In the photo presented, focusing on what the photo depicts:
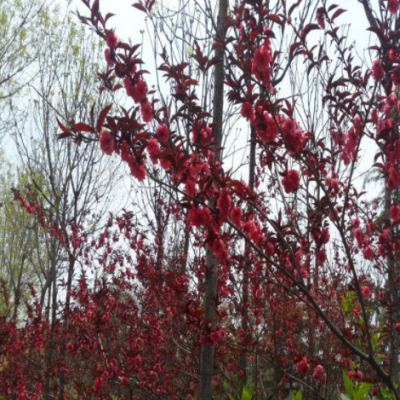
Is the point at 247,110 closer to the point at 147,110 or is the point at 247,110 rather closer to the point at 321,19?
the point at 147,110

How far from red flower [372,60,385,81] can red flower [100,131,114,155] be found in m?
1.63

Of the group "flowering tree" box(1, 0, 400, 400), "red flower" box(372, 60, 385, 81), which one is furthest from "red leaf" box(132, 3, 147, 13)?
"red flower" box(372, 60, 385, 81)

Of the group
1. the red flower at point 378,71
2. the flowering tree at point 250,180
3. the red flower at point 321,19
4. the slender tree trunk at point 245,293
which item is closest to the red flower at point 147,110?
the flowering tree at point 250,180

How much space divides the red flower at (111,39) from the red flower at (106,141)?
0.54 m

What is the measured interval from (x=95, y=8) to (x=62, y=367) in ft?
17.4

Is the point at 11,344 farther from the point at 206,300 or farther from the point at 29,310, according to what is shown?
the point at 206,300

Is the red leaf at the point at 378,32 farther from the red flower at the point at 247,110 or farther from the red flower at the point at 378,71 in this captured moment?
the red flower at the point at 247,110

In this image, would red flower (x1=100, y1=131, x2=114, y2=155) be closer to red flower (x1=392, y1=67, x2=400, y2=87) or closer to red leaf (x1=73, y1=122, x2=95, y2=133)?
red leaf (x1=73, y1=122, x2=95, y2=133)

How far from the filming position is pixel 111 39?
87.9 inches

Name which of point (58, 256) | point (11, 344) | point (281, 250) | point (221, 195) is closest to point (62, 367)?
point (11, 344)

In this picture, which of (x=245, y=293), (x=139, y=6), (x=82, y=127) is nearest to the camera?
(x=82, y=127)

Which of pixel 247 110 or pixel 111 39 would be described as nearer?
pixel 111 39

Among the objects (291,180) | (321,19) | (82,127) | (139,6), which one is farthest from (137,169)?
(321,19)

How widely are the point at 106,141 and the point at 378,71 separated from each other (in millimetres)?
1689
